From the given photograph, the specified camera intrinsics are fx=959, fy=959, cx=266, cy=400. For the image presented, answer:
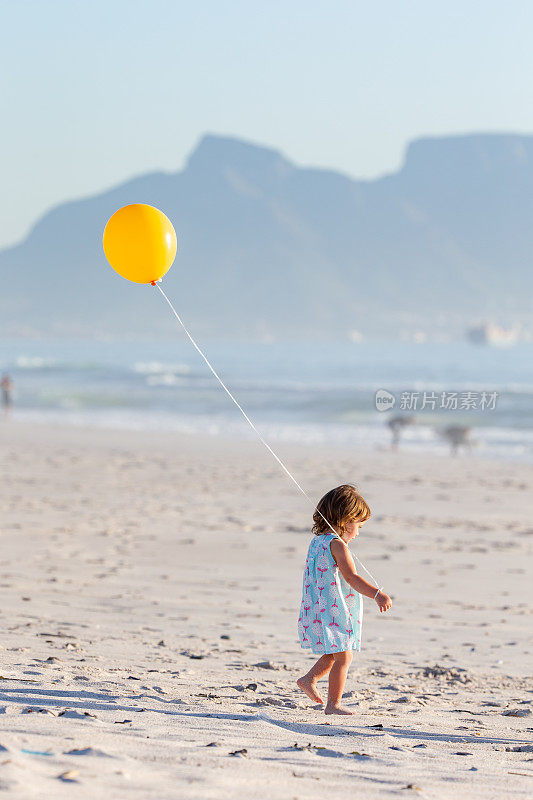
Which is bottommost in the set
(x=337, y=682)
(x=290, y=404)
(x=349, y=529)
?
(x=337, y=682)

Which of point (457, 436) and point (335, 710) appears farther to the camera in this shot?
point (457, 436)

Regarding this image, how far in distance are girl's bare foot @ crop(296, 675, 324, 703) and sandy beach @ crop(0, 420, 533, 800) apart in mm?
47

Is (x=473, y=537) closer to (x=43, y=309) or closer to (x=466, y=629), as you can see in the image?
(x=466, y=629)

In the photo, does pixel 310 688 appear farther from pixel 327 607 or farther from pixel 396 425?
pixel 396 425

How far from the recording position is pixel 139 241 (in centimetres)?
492

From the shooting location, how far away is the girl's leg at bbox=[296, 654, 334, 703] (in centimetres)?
401

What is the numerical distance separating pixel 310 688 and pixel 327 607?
13.9 inches

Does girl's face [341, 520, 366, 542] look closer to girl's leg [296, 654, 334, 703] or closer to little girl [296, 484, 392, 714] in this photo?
little girl [296, 484, 392, 714]

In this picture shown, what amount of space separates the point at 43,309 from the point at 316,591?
7701 inches

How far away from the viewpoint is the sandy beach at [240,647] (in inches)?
114

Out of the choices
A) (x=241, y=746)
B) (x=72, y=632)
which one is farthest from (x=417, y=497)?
(x=241, y=746)

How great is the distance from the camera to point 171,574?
23.4 ft

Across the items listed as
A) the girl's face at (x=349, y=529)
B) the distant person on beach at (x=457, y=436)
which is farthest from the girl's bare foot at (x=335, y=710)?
the distant person on beach at (x=457, y=436)

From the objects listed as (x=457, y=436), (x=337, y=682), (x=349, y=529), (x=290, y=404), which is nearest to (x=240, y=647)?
(x=337, y=682)
